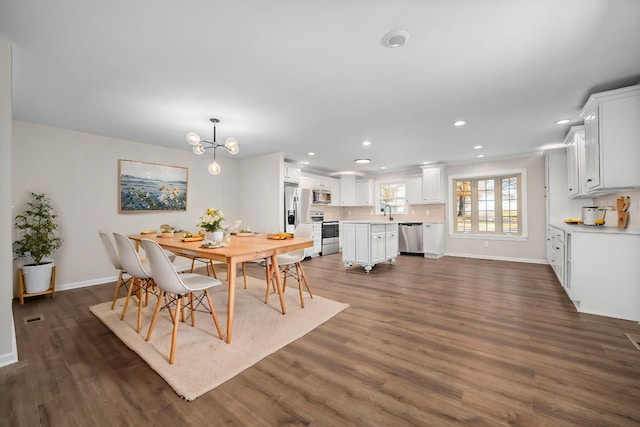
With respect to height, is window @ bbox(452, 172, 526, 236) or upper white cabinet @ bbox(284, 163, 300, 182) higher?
upper white cabinet @ bbox(284, 163, 300, 182)

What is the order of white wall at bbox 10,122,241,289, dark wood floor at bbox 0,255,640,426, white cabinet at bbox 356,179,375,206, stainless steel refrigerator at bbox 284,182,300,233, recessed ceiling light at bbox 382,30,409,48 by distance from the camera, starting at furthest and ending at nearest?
white cabinet at bbox 356,179,375,206 < stainless steel refrigerator at bbox 284,182,300,233 < white wall at bbox 10,122,241,289 < recessed ceiling light at bbox 382,30,409,48 < dark wood floor at bbox 0,255,640,426

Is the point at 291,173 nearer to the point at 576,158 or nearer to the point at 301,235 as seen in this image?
the point at 301,235

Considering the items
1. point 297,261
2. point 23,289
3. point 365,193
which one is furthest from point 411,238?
point 23,289

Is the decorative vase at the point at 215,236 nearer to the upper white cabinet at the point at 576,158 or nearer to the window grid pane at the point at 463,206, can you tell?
the upper white cabinet at the point at 576,158

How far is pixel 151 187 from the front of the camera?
4758mm

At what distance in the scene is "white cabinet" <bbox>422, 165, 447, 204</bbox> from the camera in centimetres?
659

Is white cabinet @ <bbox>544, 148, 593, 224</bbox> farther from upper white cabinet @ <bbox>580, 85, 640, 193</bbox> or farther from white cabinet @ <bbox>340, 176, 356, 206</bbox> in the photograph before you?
white cabinet @ <bbox>340, 176, 356, 206</bbox>

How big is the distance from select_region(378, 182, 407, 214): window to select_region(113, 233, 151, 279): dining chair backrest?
638cm

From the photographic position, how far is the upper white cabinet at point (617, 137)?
2.55 meters

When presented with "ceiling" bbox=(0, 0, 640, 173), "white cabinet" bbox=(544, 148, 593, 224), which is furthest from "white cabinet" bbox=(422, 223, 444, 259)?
"ceiling" bbox=(0, 0, 640, 173)

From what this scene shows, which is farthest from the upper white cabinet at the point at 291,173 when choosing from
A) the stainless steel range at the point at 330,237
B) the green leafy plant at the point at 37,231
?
the green leafy plant at the point at 37,231

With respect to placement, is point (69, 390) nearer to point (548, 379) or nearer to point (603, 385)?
point (548, 379)

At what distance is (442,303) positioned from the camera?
10.5ft

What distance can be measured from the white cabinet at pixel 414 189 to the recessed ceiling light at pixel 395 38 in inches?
214
